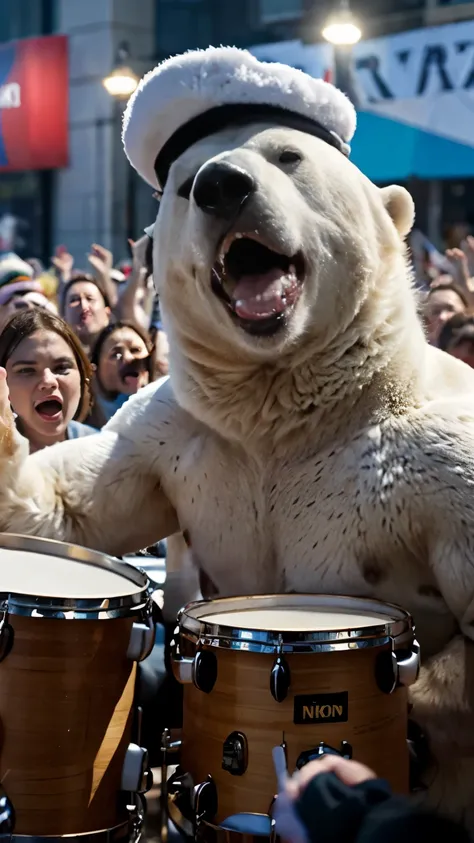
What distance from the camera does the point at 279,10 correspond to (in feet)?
36.8

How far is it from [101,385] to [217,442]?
2.61m

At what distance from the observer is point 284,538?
215cm

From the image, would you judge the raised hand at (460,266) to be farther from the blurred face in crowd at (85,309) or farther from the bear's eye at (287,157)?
the bear's eye at (287,157)

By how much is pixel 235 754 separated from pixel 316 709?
163mm

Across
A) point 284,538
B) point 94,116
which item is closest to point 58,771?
point 284,538

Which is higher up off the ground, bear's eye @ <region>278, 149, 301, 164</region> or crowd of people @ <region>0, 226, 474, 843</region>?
bear's eye @ <region>278, 149, 301, 164</region>

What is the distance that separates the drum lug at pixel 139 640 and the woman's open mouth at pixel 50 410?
1786 millimetres

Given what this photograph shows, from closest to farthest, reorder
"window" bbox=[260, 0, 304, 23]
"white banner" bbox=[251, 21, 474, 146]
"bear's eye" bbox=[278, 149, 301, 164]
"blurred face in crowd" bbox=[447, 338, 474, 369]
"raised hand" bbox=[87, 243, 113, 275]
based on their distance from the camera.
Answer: "bear's eye" bbox=[278, 149, 301, 164], "blurred face in crowd" bbox=[447, 338, 474, 369], "raised hand" bbox=[87, 243, 113, 275], "white banner" bbox=[251, 21, 474, 146], "window" bbox=[260, 0, 304, 23]

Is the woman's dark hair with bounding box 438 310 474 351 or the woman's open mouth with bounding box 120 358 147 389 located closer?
the woman's open mouth with bounding box 120 358 147 389

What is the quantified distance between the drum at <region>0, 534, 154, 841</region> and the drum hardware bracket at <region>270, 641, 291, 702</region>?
323 millimetres

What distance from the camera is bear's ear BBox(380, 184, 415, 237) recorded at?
2.30 meters

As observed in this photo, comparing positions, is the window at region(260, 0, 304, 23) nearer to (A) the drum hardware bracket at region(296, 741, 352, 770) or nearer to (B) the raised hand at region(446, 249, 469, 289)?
(B) the raised hand at region(446, 249, 469, 289)

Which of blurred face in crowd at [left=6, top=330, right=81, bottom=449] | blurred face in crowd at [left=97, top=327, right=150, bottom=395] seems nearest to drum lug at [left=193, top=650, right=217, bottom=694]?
blurred face in crowd at [left=6, top=330, right=81, bottom=449]

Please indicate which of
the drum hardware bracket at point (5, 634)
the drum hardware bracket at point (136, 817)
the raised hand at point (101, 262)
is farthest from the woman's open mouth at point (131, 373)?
the drum hardware bracket at point (5, 634)
